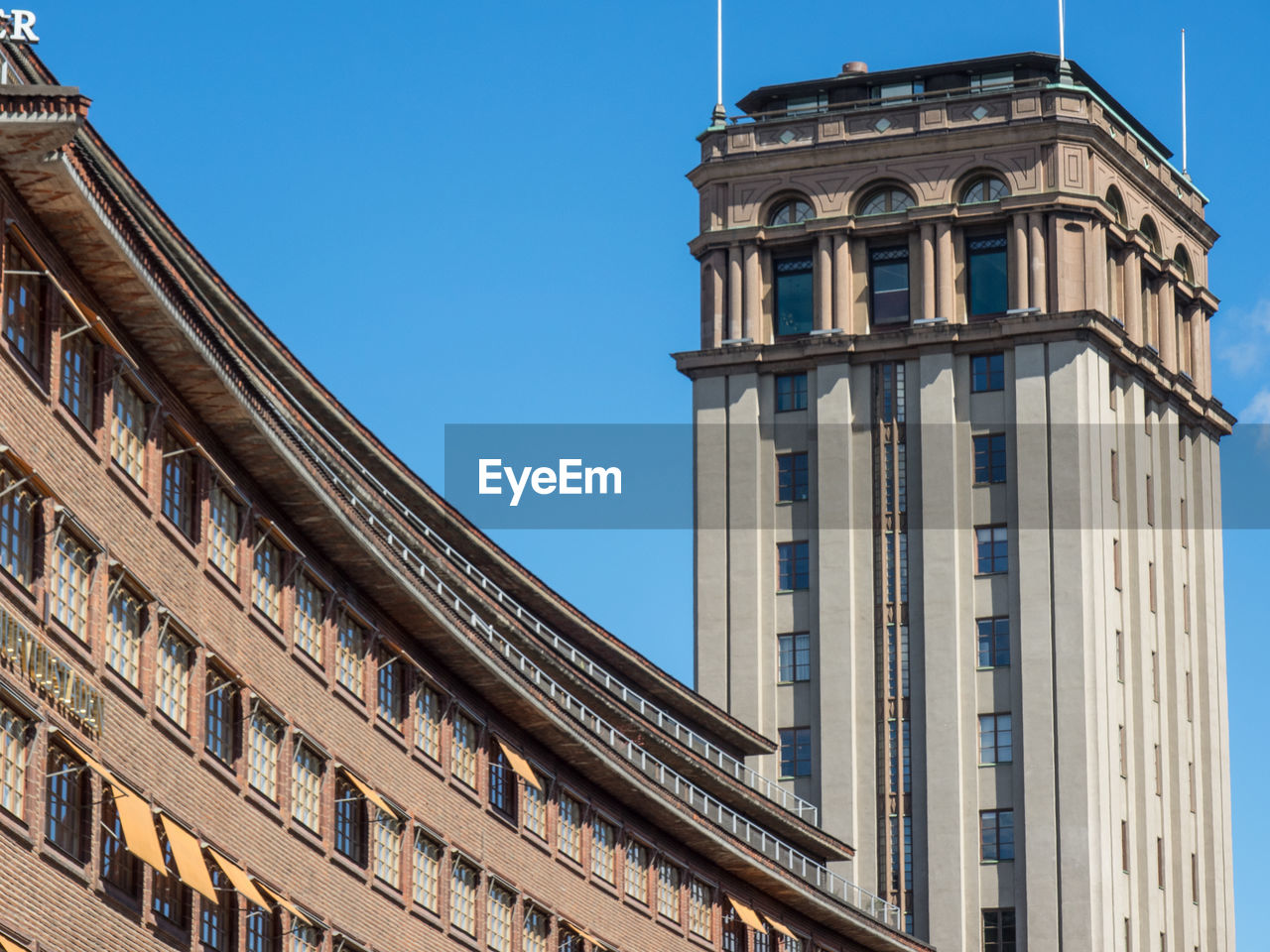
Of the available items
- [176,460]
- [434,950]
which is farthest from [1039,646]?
[176,460]

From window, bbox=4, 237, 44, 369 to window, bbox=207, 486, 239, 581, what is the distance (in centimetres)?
945

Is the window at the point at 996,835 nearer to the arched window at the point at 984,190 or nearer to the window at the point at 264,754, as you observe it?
the arched window at the point at 984,190

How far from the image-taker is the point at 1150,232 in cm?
12081

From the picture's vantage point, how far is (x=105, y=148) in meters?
54.6

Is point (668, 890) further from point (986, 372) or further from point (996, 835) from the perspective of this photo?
point (986, 372)

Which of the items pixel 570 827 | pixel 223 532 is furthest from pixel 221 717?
pixel 570 827

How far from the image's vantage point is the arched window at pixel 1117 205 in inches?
4561

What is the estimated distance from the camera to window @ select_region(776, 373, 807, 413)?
115 m

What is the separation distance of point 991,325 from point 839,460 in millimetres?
8480

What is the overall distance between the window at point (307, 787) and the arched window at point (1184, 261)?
71.7 metres

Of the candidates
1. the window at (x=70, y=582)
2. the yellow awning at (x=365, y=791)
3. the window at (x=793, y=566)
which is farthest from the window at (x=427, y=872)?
the window at (x=793, y=566)

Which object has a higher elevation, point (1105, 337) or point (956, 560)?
point (1105, 337)

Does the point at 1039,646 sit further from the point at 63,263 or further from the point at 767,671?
the point at 63,263

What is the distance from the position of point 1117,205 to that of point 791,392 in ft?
54.2
